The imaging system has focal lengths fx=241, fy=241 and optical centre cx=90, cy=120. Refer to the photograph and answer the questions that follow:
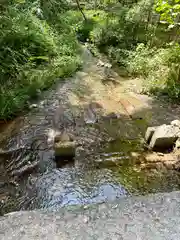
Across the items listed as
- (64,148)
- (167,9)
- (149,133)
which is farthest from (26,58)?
(149,133)

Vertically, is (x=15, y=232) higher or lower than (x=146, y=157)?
higher

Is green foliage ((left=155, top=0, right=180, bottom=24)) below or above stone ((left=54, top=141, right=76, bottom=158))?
above

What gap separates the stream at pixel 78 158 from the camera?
271 cm

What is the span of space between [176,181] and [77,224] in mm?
1441

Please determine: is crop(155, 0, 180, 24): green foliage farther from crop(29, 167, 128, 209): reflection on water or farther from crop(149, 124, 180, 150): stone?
crop(29, 167, 128, 209): reflection on water

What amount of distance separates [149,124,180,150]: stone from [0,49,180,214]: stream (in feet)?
0.71

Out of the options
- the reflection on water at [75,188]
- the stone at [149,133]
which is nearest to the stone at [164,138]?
the stone at [149,133]

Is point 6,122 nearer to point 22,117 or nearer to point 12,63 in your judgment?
point 22,117

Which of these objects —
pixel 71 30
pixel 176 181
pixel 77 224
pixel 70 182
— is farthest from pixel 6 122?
pixel 71 30

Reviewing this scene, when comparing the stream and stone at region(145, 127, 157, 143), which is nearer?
the stream

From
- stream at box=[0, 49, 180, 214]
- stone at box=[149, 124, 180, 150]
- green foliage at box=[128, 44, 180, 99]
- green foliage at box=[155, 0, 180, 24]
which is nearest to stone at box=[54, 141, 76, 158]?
stream at box=[0, 49, 180, 214]

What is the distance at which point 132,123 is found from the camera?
13.3 ft

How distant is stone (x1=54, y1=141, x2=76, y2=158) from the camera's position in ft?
10.1

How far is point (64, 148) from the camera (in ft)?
10.2
